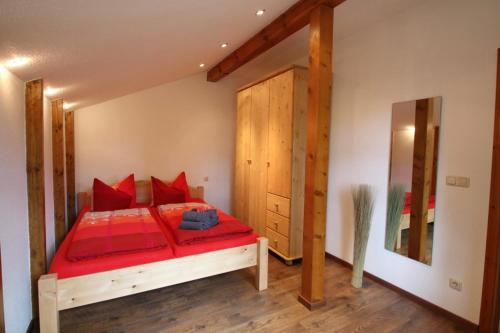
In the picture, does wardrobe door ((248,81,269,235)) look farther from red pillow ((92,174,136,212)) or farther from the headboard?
red pillow ((92,174,136,212))

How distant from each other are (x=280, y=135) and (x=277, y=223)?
112 cm

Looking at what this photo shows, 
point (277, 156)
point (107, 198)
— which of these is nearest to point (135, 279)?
point (107, 198)

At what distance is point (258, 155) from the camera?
376 cm

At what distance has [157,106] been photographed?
4.20 m

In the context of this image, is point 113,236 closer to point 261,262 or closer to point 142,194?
point 261,262

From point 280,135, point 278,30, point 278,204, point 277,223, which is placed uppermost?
point 278,30

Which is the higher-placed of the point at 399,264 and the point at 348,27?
the point at 348,27

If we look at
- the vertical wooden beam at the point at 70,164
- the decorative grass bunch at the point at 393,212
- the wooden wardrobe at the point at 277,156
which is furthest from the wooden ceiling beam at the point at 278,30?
the vertical wooden beam at the point at 70,164

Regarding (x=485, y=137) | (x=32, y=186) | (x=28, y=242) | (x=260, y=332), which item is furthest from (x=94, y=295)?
(x=485, y=137)

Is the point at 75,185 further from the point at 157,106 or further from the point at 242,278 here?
the point at 242,278

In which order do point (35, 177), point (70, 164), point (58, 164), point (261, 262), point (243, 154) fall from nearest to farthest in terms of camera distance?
point (35, 177)
point (261, 262)
point (58, 164)
point (70, 164)
point (243, 154)

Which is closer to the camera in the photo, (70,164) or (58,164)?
(58,164)

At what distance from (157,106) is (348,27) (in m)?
2.93

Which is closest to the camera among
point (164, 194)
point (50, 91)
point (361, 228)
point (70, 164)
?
point (50, 91)
